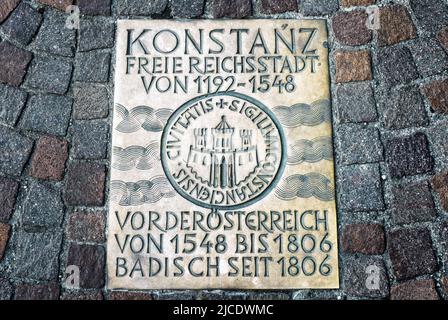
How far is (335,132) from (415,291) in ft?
2.75

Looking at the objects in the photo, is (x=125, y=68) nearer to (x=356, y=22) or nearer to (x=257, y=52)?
(x=257, y=52)

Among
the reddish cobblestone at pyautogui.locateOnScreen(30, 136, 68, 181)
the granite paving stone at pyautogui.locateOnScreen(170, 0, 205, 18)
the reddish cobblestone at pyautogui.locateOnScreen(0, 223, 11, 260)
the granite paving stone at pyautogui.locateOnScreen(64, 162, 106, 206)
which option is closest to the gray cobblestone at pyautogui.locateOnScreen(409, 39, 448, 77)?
the granite paving stone at pyautogui.locateOnScreen(170, 0, 205, 18)

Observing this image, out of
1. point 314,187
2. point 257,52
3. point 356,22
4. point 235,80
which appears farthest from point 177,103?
point 356,22

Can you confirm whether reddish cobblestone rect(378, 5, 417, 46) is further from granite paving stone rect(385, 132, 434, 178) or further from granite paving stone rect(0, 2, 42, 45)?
granite paving stone rect(0, 2, 42, 45)

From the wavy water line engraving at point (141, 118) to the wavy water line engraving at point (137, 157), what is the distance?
0.09 meters

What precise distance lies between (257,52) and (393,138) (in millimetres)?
808

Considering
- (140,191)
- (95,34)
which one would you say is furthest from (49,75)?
(140,191)

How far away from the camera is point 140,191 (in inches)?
97.7

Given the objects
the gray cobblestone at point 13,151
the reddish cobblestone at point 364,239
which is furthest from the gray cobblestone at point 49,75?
the reddish cobblestone at point 364,239

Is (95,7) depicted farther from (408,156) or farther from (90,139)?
(408,156)

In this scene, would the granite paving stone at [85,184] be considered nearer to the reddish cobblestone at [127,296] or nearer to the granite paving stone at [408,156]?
the reddish cobblestone at [127,296]

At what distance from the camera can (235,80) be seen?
259 centimetres

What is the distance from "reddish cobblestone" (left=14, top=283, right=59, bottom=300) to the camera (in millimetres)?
2387
